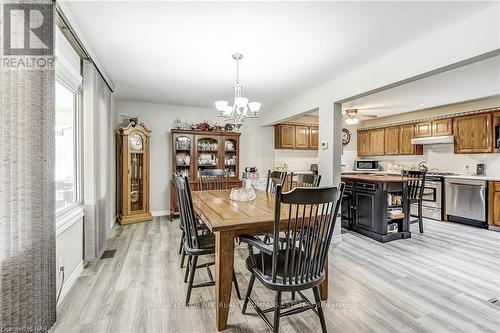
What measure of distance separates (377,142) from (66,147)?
269 inches

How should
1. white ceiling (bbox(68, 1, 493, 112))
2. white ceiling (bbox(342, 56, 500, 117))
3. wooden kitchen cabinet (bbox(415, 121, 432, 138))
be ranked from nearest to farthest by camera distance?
white ceiling (bbox(68, 1, 493, 112)) → white ceiling (bbox(342, 56, 500, 117)) → wooden kitchen cabinet (bbox(415, 121, 432, 138))

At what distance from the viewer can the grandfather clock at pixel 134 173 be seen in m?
4.46

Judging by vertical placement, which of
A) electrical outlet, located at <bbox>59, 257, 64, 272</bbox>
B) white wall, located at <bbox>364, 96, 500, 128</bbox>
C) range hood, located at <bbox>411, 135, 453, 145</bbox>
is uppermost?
white wall, located at <bbox>364, 96, 500, 128</bbox>

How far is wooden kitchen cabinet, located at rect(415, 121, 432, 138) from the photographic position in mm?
5461

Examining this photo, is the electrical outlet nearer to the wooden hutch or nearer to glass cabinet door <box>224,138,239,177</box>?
the wooden hutch

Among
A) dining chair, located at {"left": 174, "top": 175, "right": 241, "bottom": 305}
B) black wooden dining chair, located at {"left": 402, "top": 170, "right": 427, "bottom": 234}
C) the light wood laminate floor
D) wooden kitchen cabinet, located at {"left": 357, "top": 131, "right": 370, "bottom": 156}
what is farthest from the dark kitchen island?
wooden kitchen cabinet, located at {"left": 357, "top": 131, "right": 370, "bottom": 156}

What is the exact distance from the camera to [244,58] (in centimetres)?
283

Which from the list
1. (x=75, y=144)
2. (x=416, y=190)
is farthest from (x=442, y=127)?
(x=75, y=144)

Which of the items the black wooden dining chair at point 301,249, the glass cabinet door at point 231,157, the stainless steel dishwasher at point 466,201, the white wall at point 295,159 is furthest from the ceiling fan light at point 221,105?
the stainless steel dishwasher at point 466,201

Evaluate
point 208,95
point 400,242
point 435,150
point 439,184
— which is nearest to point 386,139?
point 435,150

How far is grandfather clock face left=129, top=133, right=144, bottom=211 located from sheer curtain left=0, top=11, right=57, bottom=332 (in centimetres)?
306

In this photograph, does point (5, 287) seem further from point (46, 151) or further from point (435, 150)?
point (435, 150)

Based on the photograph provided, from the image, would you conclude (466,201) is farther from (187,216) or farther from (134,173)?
(134,173)

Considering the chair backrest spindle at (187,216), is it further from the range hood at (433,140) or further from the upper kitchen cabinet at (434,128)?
the upper kitchen cabinet at (434,128)
